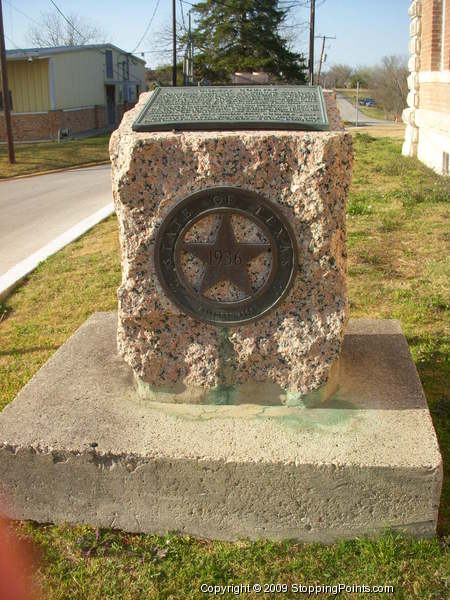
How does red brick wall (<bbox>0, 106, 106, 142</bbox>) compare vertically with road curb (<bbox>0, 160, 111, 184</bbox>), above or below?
above

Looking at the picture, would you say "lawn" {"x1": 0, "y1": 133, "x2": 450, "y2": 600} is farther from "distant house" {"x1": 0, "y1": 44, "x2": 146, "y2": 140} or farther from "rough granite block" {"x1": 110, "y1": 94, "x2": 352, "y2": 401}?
"distant house" {"x1": 0, "y1": 44, "x2": 146, "y2": 140}

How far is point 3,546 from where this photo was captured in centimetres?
297

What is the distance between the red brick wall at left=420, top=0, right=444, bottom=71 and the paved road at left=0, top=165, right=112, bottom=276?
6.99 m

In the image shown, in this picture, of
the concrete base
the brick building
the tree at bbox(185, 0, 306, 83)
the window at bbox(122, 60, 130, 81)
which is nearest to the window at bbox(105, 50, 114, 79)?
the window at bbox(122, 60, 130, 81)

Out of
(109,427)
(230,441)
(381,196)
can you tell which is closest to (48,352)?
(109,427)

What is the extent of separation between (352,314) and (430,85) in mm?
9572

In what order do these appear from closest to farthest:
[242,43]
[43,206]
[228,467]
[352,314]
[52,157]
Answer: [228,467] → [352,314] → [43,206] → [52,157] → [242,43]

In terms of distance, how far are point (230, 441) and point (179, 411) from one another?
16.3 inches

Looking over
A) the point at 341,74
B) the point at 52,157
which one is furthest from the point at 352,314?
the point at 341,74

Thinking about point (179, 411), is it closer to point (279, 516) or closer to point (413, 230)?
point (279, 516)

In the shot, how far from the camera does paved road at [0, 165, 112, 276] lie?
8578mm

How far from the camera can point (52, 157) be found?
20.3 meters

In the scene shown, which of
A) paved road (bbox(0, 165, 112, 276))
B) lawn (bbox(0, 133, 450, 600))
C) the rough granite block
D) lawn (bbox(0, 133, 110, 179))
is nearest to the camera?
lawn (bbox(0, 133, 450, 600))

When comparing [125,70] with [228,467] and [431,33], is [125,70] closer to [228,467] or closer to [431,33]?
[431,33]
